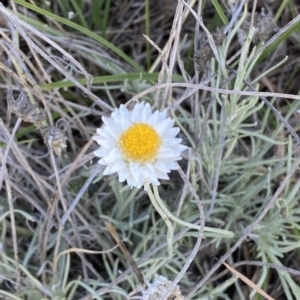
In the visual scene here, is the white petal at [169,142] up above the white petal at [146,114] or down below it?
below

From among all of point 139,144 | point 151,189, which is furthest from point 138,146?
point 151,189

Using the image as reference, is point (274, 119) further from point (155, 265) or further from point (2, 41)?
point (2, 41)

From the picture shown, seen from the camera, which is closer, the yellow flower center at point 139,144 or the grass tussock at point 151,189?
the yellow flower center at point 139,144

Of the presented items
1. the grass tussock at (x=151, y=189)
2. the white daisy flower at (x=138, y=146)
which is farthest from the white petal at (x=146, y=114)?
the grass tussock at (x=151, y=189)

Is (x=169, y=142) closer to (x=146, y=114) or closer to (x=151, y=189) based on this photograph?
(x=146, y=114)

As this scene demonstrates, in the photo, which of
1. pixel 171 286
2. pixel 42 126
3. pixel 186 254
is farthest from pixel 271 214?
pixel 42 126

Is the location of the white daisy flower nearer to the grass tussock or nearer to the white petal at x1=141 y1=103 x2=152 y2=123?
the white petal at x1=141 y1=103 x2=152 y2=123

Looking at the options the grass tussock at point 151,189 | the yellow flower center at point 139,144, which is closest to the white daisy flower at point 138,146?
the yellow flower center at point 139,144

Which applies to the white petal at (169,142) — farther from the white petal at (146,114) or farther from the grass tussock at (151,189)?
the grass tussock at (151,189)

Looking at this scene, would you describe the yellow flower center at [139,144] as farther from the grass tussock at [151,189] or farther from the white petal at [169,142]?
the grass tussock at [151,189]
